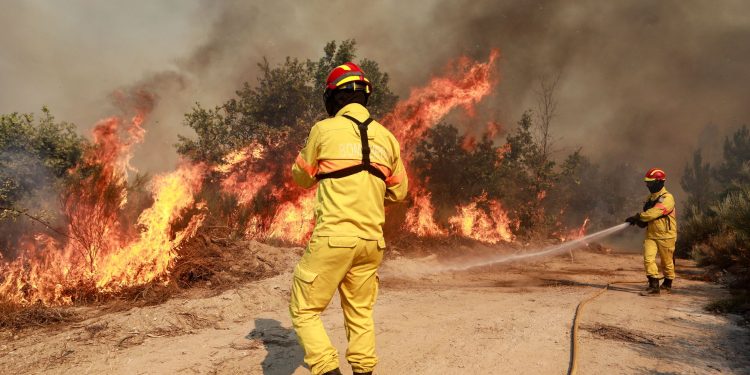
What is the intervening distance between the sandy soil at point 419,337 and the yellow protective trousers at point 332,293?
96cm

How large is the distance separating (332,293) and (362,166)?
0.83 metres

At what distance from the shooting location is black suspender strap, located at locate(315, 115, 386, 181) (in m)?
2.69

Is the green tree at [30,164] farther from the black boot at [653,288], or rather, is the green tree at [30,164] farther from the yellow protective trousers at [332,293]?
the black boot at [653,288]

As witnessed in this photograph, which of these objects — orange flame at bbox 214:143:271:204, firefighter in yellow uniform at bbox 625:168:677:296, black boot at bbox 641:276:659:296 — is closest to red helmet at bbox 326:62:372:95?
firefighter in yellow uniform at bbox 625:168:677:296

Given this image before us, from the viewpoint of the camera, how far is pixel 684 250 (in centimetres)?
1457

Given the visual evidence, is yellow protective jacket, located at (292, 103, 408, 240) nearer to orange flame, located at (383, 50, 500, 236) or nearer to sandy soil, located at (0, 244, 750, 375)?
sandy soil, located at (0, 244, 750, 375)

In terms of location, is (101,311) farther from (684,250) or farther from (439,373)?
(684,250)

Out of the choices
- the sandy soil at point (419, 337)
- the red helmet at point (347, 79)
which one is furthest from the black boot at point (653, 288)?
the red helmet at point (347, 79)

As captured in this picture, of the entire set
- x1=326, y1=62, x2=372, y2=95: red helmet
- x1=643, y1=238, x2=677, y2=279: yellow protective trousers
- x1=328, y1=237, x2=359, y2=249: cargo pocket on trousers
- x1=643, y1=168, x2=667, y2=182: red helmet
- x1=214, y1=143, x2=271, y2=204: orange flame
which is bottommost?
x1=643, y1=238, x2=677, y2=279: yellow protective trousers

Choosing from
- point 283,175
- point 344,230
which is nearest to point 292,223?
point 283,175

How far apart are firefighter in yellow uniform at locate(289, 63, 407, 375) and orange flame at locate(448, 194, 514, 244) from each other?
11949 mm

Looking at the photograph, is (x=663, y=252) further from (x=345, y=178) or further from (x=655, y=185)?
(x=345, y=178)

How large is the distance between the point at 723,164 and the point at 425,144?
32.5 meters

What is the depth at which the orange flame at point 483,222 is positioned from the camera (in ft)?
48.6
